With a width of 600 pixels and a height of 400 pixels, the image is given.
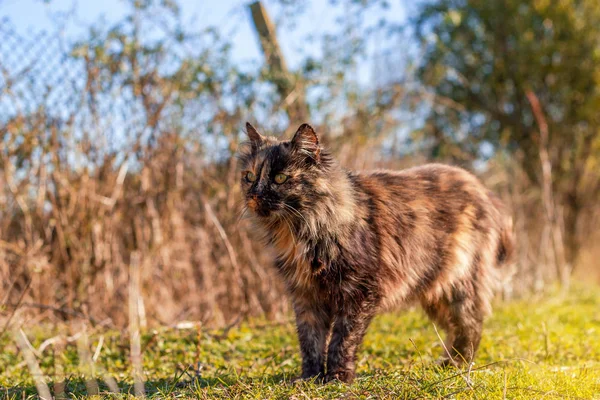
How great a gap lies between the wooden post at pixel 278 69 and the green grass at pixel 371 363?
2.53 m

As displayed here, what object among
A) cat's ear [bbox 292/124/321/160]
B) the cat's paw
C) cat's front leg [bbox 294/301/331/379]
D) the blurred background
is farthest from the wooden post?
the cat's paw

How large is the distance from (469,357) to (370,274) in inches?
45.2

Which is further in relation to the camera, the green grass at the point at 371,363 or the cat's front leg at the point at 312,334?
the cat's front leg at the point at 312,334

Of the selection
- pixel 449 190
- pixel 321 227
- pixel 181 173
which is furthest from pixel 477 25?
pixel 321 227

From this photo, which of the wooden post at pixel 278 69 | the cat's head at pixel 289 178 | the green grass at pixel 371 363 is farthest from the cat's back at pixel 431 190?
the wooden post at pixel 278 69

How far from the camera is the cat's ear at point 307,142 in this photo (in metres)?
3.64

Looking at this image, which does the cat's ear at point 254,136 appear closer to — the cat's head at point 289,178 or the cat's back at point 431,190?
the cat's head at point 289,178

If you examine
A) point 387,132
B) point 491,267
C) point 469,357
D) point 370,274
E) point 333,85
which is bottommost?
point 469,357

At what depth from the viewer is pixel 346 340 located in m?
3.55

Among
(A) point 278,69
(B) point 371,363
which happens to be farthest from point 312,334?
(A) point 278,69

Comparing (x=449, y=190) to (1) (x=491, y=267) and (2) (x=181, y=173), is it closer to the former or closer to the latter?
(1) (x=491, y=267)

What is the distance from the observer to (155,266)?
21.7 ft

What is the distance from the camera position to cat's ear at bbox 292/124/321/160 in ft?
11.9

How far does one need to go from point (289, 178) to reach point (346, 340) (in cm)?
98
